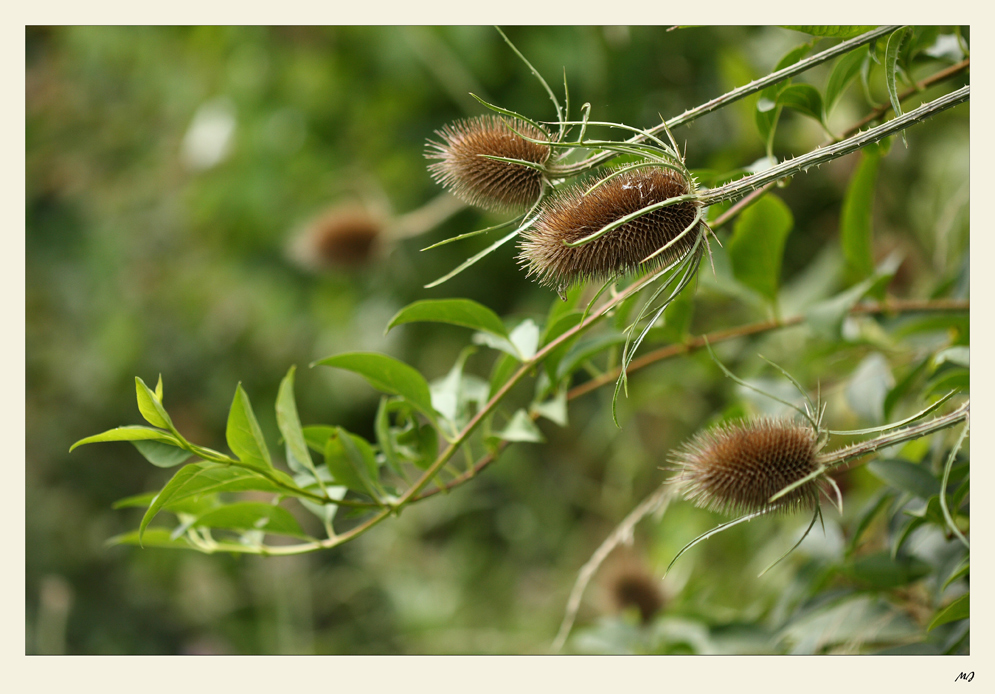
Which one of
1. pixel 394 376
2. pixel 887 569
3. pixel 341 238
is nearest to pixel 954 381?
pixel 887 569

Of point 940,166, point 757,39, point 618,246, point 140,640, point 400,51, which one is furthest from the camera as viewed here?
point 140,640

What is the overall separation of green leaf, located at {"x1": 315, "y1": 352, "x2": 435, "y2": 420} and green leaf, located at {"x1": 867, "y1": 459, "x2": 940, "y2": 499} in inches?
12.8

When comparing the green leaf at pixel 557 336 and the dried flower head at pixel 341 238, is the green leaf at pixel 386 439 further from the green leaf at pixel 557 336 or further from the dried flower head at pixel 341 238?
the dried flower head at pixel 341 238

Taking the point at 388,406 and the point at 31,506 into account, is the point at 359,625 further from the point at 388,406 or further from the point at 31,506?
the point at 388,406

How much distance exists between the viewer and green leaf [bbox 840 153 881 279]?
68cm

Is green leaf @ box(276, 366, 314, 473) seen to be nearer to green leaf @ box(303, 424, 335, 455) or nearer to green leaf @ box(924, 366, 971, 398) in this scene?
green leaf @ box(303, 424, 335, 455)

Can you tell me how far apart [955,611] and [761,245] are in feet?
1.09

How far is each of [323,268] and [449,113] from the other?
0.42 metres

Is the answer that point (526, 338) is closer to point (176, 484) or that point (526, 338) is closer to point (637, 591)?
point (176, 484)

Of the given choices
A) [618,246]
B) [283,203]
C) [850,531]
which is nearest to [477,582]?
[283,203]

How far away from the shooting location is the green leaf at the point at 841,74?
51cm

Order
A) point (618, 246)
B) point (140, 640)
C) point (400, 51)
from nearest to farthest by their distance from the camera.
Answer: point (618, 246), point (400, 51), point (140, 640)

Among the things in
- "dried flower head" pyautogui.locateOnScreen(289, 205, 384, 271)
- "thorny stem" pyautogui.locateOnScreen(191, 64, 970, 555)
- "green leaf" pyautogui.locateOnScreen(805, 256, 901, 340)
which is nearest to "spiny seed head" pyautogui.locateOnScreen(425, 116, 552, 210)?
"thorny stem" pyautogui.locateOnScreen(191, 64, 970, 555)

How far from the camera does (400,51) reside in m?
1.50
